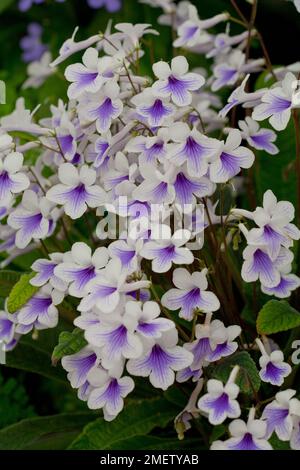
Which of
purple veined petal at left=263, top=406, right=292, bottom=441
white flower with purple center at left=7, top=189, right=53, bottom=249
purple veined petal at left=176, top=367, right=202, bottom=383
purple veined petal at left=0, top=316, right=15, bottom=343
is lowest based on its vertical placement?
purple veined petal at left=0, top=316, right=15, bottom=343

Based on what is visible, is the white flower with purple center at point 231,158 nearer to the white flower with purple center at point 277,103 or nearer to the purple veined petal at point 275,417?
the white flower with purple center at point 277,103

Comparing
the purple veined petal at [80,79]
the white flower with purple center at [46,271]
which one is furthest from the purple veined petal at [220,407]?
the purple veined petal at [80,79]

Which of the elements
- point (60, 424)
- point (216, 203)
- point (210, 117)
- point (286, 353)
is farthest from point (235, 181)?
point (60, 424)

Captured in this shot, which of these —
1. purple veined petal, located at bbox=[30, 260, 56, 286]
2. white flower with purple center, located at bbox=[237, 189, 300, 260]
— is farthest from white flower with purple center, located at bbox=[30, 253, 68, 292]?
white flower with purple center, located at bbox=[237, 189, 300, 260]

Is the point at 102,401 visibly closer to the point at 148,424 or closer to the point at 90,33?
the point at 148,424

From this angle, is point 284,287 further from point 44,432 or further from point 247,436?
point 44,432

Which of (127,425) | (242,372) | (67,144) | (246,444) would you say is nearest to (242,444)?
(246,444)

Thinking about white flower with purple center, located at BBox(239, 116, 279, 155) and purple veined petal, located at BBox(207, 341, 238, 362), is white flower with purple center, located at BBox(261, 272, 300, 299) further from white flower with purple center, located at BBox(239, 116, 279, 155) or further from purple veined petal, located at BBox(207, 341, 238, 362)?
white flower with purple center, located at BBox(239, 116, 279, 155)
